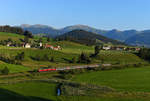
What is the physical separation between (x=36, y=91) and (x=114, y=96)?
739 inches

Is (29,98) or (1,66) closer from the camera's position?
(29,98)

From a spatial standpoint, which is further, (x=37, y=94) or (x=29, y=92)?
(x=29, y=92)

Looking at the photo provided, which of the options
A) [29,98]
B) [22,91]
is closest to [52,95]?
[29,98]

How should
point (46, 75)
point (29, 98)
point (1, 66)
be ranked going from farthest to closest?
point (1, 66) → point (46, 75) → point (29, 98)

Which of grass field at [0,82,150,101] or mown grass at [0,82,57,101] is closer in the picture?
grass field at [0,82,150,101]

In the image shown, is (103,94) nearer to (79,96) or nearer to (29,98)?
(79,96)

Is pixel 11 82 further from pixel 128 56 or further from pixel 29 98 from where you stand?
pixel 128 56

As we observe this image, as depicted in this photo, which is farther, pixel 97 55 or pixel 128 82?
pixel 97 55

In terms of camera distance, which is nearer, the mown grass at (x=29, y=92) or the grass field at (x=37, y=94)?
the grass field at (x=37, y=94)

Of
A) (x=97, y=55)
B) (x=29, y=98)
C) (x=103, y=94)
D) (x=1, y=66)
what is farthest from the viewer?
(x=97, y=55)

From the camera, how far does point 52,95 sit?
1549 inches

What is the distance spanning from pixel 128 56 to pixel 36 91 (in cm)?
8122

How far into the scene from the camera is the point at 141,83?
50.7 m

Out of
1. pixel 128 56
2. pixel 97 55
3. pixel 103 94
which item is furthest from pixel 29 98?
pixel 128 56
